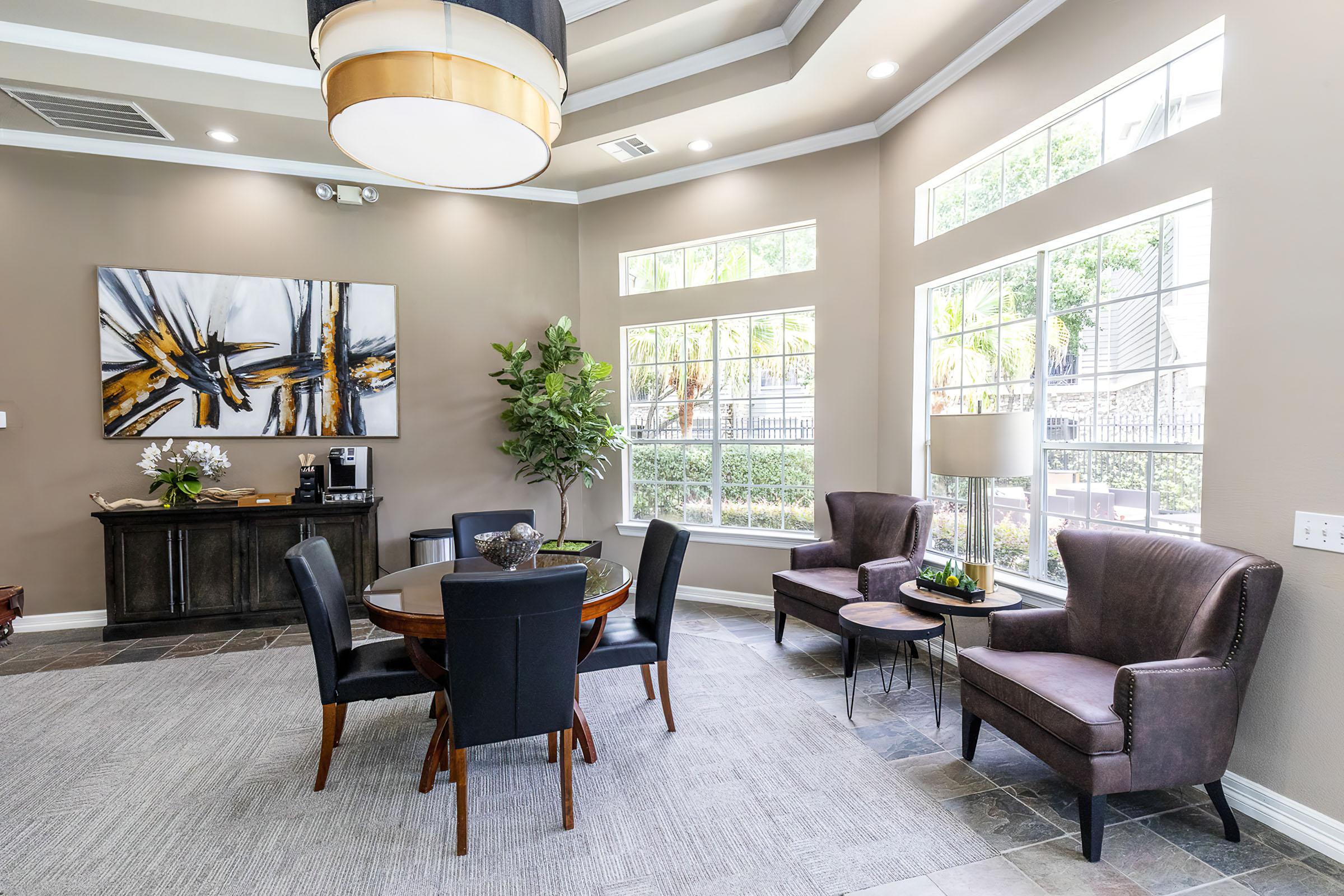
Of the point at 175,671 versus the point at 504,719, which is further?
the point at 175,671

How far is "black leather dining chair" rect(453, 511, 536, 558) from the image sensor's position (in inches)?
141

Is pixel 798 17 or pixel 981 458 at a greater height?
pixel 798 17

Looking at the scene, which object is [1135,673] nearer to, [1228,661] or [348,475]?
[1228,661]

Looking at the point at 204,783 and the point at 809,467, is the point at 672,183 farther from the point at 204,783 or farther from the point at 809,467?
the point at 204,783

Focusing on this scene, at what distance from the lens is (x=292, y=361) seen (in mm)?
4777

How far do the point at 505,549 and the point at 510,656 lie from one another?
27.7 inches

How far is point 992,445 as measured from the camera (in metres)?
2.92

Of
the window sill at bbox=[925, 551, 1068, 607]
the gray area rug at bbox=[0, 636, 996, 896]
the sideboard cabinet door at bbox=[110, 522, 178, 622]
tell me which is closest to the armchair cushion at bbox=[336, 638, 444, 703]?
the gray area rug at bbox=[0, 636, 996, 896]

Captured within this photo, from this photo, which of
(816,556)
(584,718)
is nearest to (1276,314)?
(816,556)

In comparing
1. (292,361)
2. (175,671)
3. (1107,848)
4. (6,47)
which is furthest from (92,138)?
(1107,848)

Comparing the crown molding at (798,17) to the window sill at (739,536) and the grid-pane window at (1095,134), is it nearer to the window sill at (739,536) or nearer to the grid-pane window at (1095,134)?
the grid-pane window at (1095,134)

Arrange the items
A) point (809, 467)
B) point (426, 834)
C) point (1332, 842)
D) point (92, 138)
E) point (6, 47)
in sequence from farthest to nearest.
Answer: point (809, 467) < point (92, 138) < point (6, 47) < point (426, 834) < point (1332, 842)

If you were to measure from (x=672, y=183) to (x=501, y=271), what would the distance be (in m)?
1.58

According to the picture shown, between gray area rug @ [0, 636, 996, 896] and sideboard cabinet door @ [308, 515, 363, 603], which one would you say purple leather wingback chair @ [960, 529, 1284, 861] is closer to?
gray area rug @ [0, 636, 996, 896]
